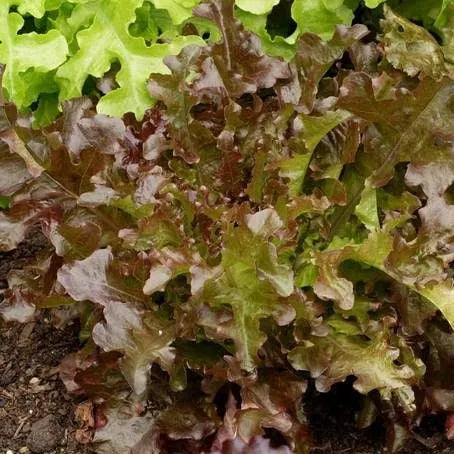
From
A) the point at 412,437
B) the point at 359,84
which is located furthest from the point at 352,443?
the point at 359,84

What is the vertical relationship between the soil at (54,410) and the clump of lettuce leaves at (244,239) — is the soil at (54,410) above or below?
below

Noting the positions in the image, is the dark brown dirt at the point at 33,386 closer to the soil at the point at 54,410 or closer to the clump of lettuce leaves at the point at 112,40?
the soil at the point at 54,410

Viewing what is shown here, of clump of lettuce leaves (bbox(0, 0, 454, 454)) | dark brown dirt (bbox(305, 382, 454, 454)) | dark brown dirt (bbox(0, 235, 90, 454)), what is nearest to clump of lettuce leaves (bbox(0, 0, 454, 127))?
clump of lettuce leaves (bbox(0, 0, 454, 454))

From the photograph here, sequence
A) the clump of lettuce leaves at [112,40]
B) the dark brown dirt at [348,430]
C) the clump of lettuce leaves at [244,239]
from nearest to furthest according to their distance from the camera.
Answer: the clump of lettuce leaves at [244,239], the dark brown dirt at [348,430], the clump of lettuce leaves at [112,40]

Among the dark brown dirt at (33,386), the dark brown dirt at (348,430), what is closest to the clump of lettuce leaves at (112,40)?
the dark brown dirt at (33,386)

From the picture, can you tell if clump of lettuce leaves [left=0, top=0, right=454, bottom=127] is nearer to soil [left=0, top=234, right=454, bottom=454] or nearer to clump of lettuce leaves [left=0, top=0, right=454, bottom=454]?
clump of lettuce leaves [left=0, top=0, right=454, bottom=454]

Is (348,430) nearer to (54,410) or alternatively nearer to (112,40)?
(54,410)

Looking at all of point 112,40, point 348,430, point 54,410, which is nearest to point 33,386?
point 54,410

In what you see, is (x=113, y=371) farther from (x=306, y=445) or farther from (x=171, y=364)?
(x=306, y=445)
